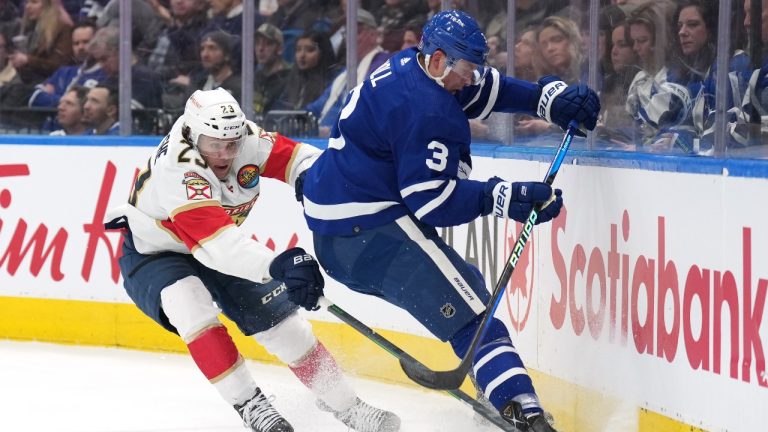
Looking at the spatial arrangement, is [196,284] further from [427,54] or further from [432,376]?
[427,54]

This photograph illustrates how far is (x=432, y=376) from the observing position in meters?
3.79

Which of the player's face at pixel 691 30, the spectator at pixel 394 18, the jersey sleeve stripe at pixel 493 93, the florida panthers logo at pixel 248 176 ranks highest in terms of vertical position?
the spectator at pixel 394 18

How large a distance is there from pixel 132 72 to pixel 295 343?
7.48 ft

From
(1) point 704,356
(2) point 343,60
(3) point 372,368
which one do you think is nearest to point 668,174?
(1) point 704,356

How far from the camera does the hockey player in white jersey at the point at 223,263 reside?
389 cm

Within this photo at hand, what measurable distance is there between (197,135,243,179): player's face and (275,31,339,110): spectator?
5.61ft

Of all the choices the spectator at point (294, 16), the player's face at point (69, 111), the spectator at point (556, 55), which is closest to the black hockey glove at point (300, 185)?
the spectator at point (556, 55)

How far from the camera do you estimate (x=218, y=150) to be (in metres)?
4.00

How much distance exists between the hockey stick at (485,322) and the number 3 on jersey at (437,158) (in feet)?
0.90

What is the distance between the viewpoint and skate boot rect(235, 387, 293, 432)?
159 inches

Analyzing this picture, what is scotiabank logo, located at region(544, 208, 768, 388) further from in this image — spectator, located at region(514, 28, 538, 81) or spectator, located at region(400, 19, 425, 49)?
spectator, located at region(400, 19, 425, 49)

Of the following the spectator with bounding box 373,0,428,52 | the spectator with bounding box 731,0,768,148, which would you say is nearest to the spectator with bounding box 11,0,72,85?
the spectator with bounding box 373,0,428,52

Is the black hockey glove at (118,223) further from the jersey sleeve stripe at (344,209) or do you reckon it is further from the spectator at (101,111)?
the spectator at (101,111)

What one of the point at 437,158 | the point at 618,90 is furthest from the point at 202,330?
the point at 618,90
